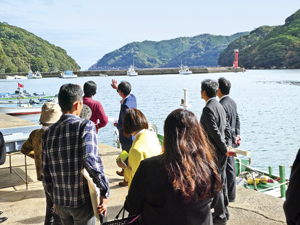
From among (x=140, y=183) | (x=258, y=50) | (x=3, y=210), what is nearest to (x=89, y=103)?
(x=3, y=210)

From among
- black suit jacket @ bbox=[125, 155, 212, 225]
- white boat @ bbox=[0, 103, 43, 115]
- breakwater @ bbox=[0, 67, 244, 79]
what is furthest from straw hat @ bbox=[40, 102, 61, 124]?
breakwater @ bbox=[0, 67, 244, 79]

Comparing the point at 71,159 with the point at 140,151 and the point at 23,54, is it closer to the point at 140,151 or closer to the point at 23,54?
the point at 140,151

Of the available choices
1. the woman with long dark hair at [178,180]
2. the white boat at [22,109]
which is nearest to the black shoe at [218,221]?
the woman with long dark hair at [178,180]

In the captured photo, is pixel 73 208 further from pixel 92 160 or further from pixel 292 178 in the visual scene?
pixel 292 178

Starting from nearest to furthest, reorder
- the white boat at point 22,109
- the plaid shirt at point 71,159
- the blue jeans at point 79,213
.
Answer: the plaid shirt at point 71,159 < the blue jeans at point 79,213 < the white boat at point 22,109

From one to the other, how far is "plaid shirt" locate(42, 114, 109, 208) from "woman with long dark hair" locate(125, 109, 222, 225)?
0.57 meters

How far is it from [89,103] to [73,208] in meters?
2.52

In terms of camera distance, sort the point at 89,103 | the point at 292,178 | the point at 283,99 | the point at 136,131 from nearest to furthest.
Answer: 1. the point at 292,178
2. the point at 136,131
3. the point at 89,103
4. the point at 283,99

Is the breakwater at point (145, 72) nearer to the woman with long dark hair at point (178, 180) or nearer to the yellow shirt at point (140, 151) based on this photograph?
the yellow shirt at point (140, 151)

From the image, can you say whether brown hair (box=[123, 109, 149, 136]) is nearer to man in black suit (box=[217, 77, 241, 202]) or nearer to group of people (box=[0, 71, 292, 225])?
group of people (box=[0, 71, 292, 225])

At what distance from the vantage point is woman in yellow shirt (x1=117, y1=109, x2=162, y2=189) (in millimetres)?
2412

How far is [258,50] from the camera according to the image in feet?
433

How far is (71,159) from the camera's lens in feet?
7.20

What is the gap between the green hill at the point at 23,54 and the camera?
122944mm
